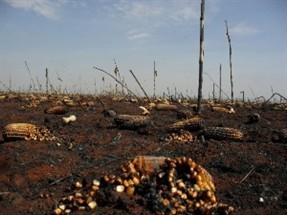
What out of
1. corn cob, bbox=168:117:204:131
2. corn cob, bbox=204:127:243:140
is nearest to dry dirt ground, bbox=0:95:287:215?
corn cob, bbox=204:127:243:140

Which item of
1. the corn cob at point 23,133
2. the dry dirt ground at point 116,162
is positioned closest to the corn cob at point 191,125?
the dry dirt ground at point 116,162

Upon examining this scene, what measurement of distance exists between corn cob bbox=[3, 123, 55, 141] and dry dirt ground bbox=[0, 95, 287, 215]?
122mm

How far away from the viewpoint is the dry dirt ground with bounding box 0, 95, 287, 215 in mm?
4922

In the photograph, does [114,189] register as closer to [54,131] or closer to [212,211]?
[212,211]

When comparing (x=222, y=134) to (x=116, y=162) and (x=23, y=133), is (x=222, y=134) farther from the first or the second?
(x=23, y=133)

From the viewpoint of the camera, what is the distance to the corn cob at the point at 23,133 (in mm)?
7258

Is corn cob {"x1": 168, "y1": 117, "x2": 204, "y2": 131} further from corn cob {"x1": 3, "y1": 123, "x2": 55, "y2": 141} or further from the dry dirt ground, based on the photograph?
corn cob {"x1": 3, "y1": 123, "x2": 55, "y2": 141}

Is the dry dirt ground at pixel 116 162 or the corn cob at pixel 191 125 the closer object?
the dry dirt ground at pixel 116 162

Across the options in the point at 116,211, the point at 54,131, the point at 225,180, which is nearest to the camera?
the point at 116,211

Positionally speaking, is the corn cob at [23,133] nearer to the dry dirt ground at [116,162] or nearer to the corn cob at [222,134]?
the dry dirt ground at [116,162]

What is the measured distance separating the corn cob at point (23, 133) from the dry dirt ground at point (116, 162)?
12cm

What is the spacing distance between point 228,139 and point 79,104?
597 centimetres

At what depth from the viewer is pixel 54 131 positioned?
8156mm

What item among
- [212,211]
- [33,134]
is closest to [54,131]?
[33,134]
